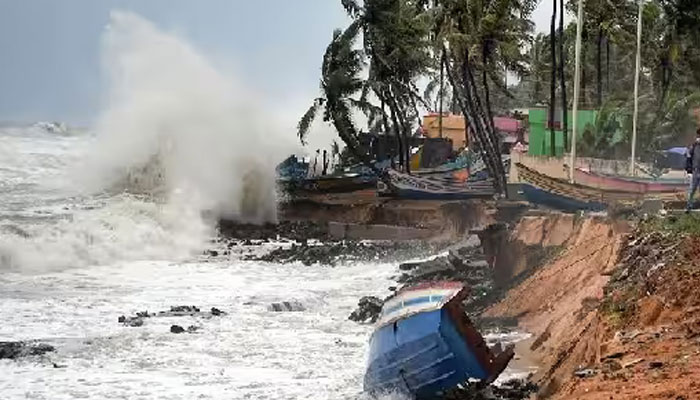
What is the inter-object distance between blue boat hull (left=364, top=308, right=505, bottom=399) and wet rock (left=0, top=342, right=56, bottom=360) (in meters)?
6.55

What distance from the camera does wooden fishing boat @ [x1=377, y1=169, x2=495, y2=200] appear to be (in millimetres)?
34188

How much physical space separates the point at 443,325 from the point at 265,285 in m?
12.8

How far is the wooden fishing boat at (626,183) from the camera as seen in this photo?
24.2 m

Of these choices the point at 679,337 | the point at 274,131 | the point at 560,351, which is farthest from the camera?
the point at 274,131

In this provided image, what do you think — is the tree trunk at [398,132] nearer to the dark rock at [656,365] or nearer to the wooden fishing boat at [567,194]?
the wooden fishing boat at [567,194]

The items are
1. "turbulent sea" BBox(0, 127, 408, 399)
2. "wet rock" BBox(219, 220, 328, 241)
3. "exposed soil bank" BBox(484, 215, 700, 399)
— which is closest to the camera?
"exposed soil bank" BBox(484, 215, 700, 399)

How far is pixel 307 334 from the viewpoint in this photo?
653 inches

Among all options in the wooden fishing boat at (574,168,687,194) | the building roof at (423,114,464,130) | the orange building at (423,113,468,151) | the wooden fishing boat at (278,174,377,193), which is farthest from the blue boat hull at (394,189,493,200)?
the building roof at (423,114,464,130)

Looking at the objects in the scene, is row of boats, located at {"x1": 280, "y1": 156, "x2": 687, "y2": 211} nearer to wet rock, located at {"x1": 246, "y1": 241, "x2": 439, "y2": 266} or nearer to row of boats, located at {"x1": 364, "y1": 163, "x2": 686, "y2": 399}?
wet rock, located at {"x1": 246, "y1": 241, "x2": 439, "y2": 266}

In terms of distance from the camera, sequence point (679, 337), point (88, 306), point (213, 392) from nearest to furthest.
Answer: point (679, 337) < point (213, 392) < point (88, 306)

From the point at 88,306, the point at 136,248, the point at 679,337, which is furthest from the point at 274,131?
the point at 679,337

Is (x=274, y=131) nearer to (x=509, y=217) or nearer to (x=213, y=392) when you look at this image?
(x=509, y=217)

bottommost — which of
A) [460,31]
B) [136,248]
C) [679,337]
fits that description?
[136,248]

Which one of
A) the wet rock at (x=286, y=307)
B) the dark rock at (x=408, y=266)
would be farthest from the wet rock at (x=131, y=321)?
the dark rock at (x=408, y=266)
